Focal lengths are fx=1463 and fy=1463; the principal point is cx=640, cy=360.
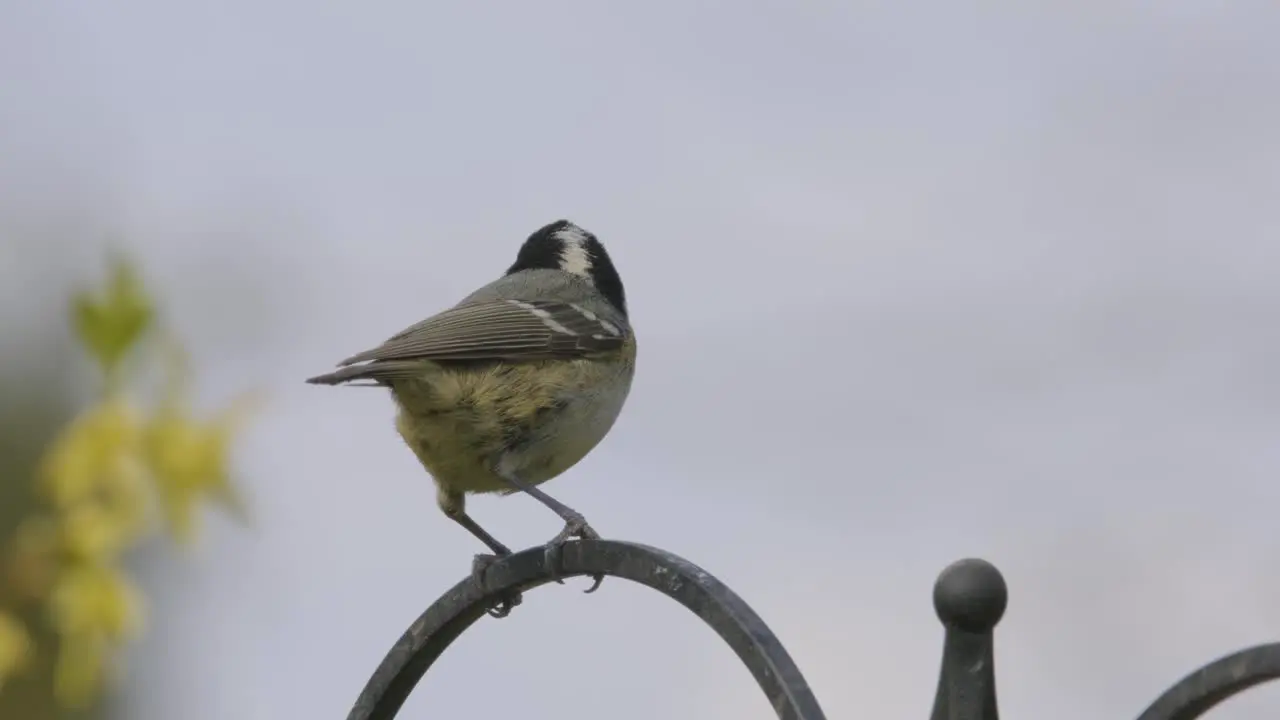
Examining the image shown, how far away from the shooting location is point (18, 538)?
2.75 ft

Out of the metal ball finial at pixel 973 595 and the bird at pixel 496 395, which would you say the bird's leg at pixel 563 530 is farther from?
the metal ball finial at pixel 973 595

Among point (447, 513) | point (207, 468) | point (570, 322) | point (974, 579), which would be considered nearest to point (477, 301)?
point (570, 322)

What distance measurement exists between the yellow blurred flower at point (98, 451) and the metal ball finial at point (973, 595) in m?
0.69

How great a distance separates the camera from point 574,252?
144 inches

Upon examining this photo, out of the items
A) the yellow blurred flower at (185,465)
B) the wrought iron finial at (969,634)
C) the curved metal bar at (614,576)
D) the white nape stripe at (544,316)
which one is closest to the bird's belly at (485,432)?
the white nape stripe at (544,316)

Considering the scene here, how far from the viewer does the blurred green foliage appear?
77 centimetres

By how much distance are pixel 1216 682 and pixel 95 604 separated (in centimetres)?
92

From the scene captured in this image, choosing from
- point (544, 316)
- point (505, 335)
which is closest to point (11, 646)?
point (505, 335)

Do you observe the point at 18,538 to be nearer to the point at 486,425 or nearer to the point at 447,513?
the point at 486,425

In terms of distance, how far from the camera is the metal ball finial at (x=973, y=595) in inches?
47.8

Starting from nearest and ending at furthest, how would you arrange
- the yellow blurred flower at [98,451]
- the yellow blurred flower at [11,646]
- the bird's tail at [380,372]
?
the yellow blurred flower at [11,646], the yellow blurred flower at [98,451], the bird's tail at [380,372]

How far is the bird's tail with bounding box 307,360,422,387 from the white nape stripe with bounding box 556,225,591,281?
100cm

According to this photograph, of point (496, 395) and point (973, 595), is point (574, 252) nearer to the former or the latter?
point (496, 395)

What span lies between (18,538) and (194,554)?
0.14 metres
